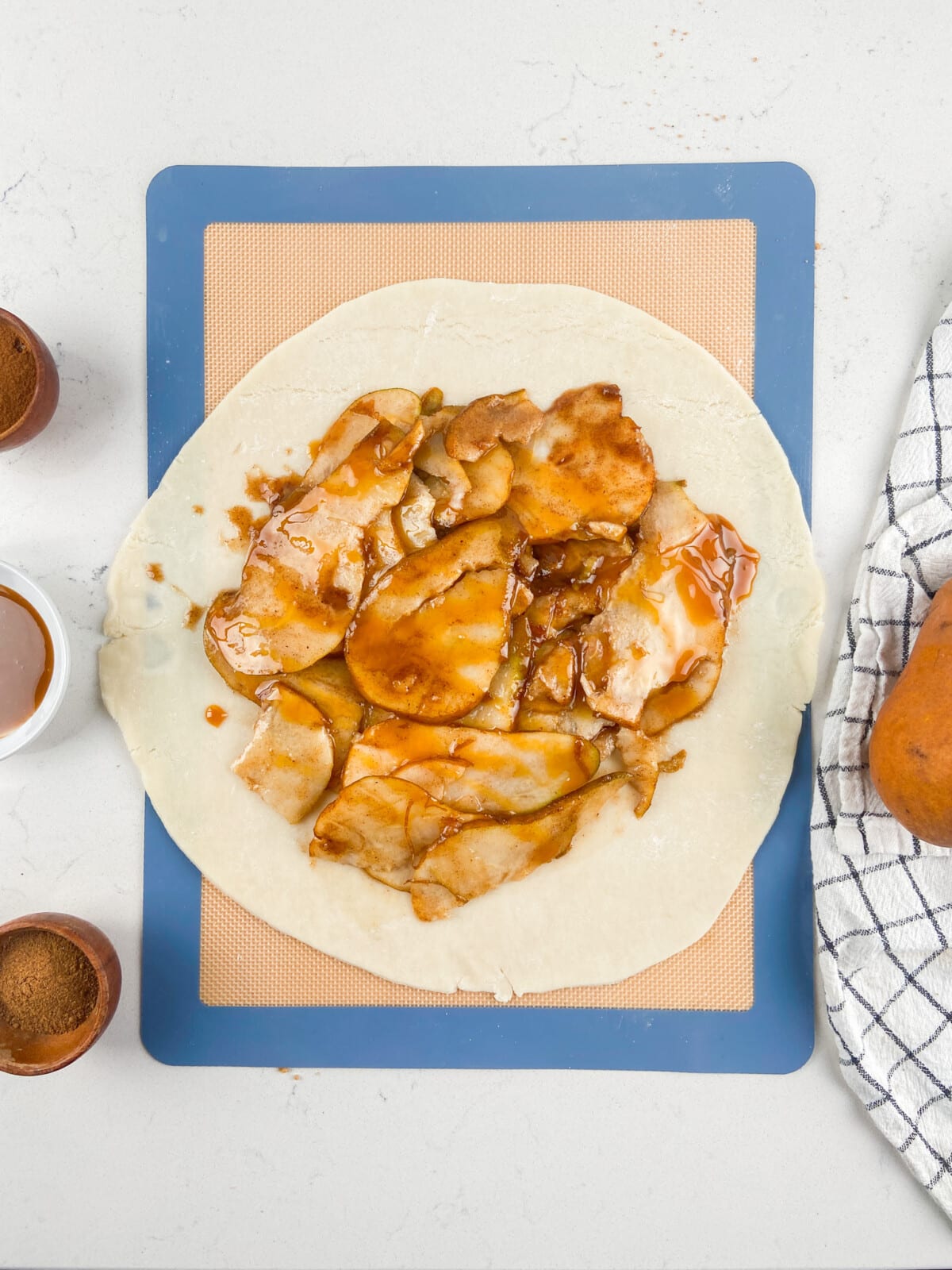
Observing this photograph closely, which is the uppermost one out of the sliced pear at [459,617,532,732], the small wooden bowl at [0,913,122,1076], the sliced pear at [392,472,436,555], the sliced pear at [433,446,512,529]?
the sliced pear at [433,446,512,529]

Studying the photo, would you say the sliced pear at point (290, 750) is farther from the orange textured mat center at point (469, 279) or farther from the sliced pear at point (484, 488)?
the sliced pear at point (484, 488)

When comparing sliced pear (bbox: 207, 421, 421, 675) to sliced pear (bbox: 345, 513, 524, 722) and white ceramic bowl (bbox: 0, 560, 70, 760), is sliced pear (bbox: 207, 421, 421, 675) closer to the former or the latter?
sliced pear (bbox: 345, 513, 524, 722)

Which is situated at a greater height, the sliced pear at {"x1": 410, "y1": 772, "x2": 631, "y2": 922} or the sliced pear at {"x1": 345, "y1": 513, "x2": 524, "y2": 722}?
the sliced pear at {"x1": 345, "y1": 513, "x2": 524, "y2": 722}

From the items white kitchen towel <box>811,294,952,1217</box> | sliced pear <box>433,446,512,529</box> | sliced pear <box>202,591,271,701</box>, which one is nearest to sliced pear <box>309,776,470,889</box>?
sliced pear <box>202,591,271,701</box>

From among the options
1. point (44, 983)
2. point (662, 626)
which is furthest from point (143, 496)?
point (662, 626)

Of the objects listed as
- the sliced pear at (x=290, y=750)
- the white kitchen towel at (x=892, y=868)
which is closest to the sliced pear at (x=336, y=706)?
the sliced pear at (x=290, y=750)

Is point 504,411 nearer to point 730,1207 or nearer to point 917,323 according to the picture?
point 917,323
